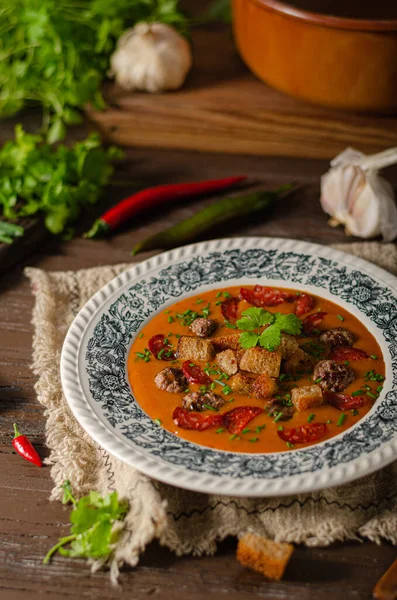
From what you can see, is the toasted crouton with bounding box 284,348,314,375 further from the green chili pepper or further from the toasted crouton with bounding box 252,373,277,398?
the green chili pepper

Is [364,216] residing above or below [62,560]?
above

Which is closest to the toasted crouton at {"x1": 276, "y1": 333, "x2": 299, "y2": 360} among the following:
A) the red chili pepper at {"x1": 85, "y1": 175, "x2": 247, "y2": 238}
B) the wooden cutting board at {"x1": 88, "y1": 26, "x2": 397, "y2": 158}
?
the red chili pepper at {"x1": 85, "y1": 175, "x2": 247, "y2": 238}

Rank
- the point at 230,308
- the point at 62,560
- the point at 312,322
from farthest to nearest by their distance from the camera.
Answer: the point at 230,308 < the point at 312,322 < the point at 62,560

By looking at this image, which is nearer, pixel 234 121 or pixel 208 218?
pixel 208 218

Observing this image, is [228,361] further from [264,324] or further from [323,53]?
[323,53]

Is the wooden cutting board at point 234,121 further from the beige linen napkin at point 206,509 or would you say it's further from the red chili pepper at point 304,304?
the beige linen napkin at point 206,509

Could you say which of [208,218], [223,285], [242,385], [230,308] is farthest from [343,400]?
[208,218]
